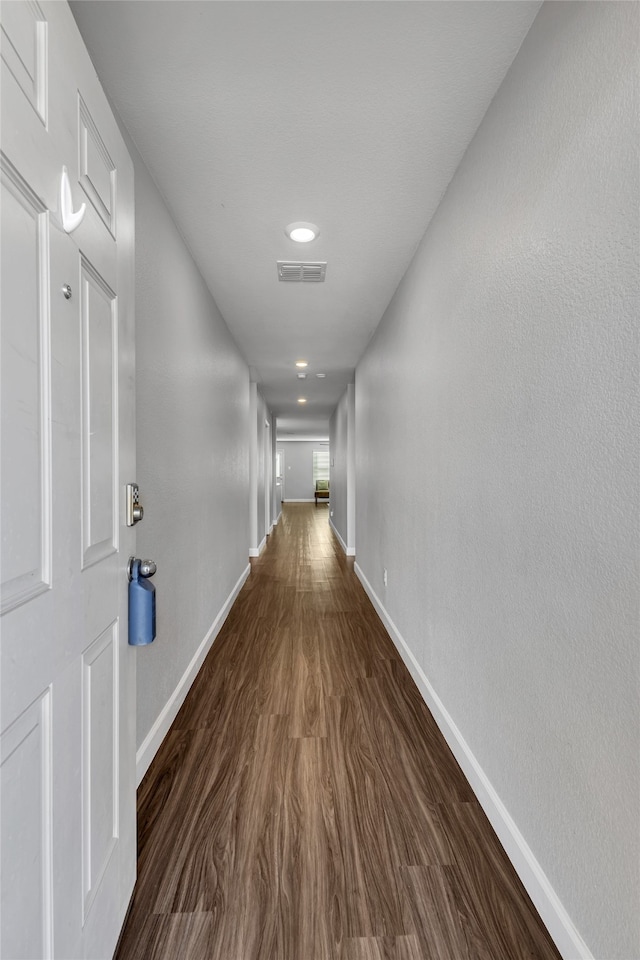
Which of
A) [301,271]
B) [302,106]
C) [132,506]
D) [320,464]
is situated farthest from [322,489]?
[132,506]

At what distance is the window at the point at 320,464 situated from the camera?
1617 cm

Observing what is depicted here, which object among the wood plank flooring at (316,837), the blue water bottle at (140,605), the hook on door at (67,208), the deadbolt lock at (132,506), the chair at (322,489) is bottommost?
the wood plank flooring at (316,837)

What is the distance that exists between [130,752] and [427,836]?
978 mm

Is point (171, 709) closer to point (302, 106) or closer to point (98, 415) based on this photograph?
point (98, 415)

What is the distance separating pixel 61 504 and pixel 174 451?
141 cm

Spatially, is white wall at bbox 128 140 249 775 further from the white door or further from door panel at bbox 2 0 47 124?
door panel at bbox 2 0 47 124

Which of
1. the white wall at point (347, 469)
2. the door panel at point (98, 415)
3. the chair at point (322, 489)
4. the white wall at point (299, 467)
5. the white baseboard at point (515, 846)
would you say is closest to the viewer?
the door panel at point (98, 415)

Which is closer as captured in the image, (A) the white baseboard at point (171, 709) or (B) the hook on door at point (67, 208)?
(B) the hook on door at point (67, 208)

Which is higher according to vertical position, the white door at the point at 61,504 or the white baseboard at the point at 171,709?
the white door at the point at 61,504

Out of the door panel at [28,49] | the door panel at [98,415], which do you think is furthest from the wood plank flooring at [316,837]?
the door panel at [28,49]

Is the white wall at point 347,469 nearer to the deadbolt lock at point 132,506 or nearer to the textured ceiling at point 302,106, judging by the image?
the textured ceiling at point 302,106

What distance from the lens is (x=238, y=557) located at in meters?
4.45

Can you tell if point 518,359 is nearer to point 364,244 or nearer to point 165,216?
point 364,244

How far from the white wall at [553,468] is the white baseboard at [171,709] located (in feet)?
4.02
